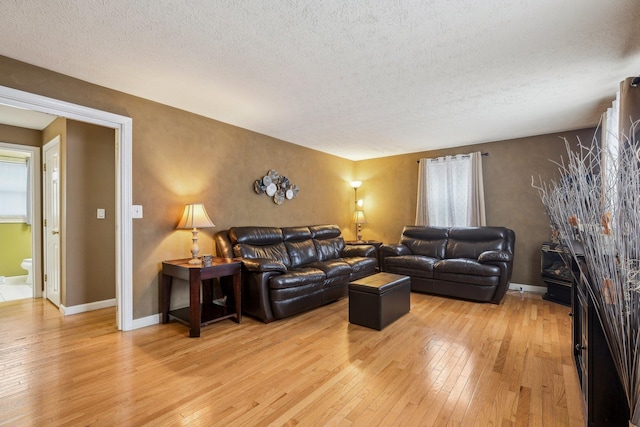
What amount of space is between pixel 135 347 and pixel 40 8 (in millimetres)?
2520

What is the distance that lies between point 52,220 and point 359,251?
4.20 meters

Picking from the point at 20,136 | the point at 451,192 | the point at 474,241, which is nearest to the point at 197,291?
the point at 20,136

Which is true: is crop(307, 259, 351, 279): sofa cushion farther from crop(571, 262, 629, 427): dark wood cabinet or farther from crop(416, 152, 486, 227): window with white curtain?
crop(571, 262, 629, 427): dark wood cabinet

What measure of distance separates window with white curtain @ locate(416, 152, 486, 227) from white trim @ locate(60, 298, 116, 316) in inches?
191

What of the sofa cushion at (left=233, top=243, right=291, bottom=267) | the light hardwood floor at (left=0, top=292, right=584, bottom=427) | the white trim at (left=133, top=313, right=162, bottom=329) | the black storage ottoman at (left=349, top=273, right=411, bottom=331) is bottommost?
the light hardwood floor at (left=0, top=292, right=584, bottom=427)

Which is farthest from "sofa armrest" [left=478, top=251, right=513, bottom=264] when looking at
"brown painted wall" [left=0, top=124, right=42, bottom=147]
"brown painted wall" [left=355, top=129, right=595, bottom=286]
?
"brown painted wall" [left=0, top=124, right=42, bottom=147]

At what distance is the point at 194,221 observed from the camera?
3.28 metres

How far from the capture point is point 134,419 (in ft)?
5.62

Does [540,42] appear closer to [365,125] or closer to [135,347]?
[365,125]

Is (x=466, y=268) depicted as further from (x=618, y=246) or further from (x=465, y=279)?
(x=618, y=246)

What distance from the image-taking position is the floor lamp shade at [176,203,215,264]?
327 cm

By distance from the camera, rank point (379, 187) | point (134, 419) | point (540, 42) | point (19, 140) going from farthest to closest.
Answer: point (379, 187)
point (19, 140)
point (540, 42)
point (134, 419)

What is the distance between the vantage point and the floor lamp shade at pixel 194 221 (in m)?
3.27

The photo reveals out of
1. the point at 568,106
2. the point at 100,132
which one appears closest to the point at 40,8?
the point at 100,132
